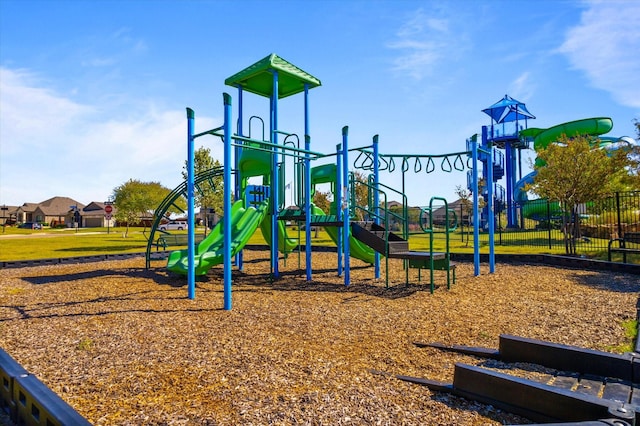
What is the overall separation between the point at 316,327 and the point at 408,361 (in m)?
1.68

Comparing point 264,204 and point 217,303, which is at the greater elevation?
point 264,204

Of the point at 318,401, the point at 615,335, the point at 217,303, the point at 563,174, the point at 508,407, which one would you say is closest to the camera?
the point at 508,407

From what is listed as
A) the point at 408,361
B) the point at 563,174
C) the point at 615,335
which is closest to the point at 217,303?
the point at 408,361

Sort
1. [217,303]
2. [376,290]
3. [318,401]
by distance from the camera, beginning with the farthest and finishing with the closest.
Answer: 1. [376,290]
2. [217,303]
3. [318,401]

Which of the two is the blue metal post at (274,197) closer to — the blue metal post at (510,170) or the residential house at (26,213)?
the blue metal post at (510,170)

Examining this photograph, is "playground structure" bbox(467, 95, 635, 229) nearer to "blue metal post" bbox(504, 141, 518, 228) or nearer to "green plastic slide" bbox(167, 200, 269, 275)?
"blue metal post" bbox(504, 141, 518, 228)

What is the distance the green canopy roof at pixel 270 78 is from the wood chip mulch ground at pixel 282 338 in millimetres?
5421

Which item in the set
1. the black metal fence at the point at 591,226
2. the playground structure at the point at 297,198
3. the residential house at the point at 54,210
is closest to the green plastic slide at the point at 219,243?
the playground structure at the point at 297,198

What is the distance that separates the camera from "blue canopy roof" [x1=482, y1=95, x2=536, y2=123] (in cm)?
3294

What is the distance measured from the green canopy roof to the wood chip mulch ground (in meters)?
5.42

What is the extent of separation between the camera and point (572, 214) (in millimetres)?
14812

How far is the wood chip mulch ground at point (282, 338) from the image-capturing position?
319 centimetres

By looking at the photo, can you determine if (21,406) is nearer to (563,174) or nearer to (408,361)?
(408,361)

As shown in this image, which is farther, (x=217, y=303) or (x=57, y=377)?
(x=217, y=303)
